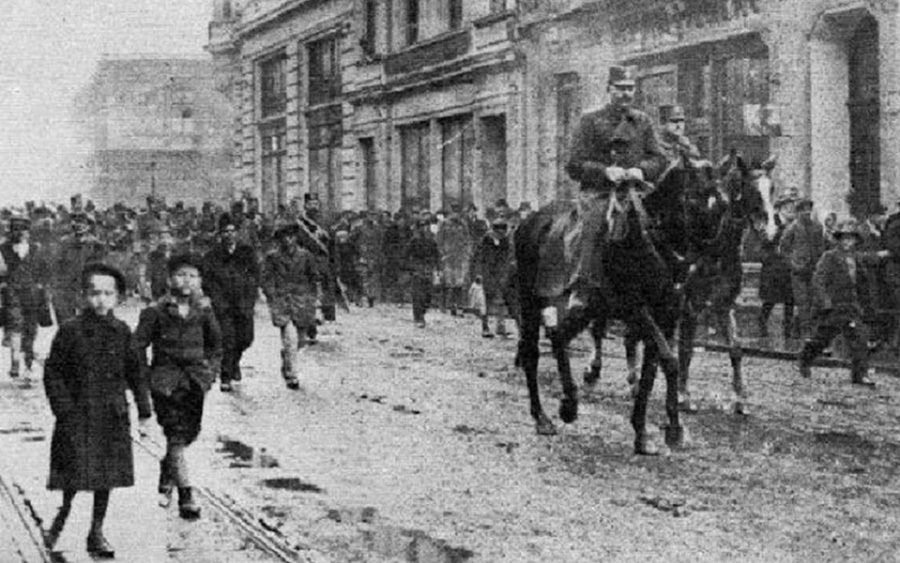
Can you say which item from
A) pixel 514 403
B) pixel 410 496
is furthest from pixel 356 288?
pixel 410 496

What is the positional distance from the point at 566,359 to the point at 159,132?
196ft

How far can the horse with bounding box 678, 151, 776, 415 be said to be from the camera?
11.9m

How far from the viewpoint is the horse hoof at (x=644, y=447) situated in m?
10.2

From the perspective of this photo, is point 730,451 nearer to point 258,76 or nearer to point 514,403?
point 514,403

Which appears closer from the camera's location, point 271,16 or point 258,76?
point 271,16

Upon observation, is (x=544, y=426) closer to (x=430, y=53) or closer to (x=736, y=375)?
(x=736, y=375)

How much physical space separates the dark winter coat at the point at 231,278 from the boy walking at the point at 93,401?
6654mm

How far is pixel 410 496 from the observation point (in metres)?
8.91

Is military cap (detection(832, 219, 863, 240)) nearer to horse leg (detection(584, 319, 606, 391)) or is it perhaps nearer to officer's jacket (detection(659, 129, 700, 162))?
horse leg (detection(584, 319, 606, 391))

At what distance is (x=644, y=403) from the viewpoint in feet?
34.1

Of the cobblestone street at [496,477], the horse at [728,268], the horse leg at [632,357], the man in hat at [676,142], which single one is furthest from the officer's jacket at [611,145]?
the horse leg at [632,357]

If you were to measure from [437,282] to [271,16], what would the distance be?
2014cm

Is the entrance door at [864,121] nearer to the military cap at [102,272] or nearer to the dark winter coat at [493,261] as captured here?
the dark winter coat at [493,261]

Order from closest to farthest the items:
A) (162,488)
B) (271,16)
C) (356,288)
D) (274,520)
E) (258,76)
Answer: (274,520) < (162,488) < (356,288) < (271,16) < (258,76)
